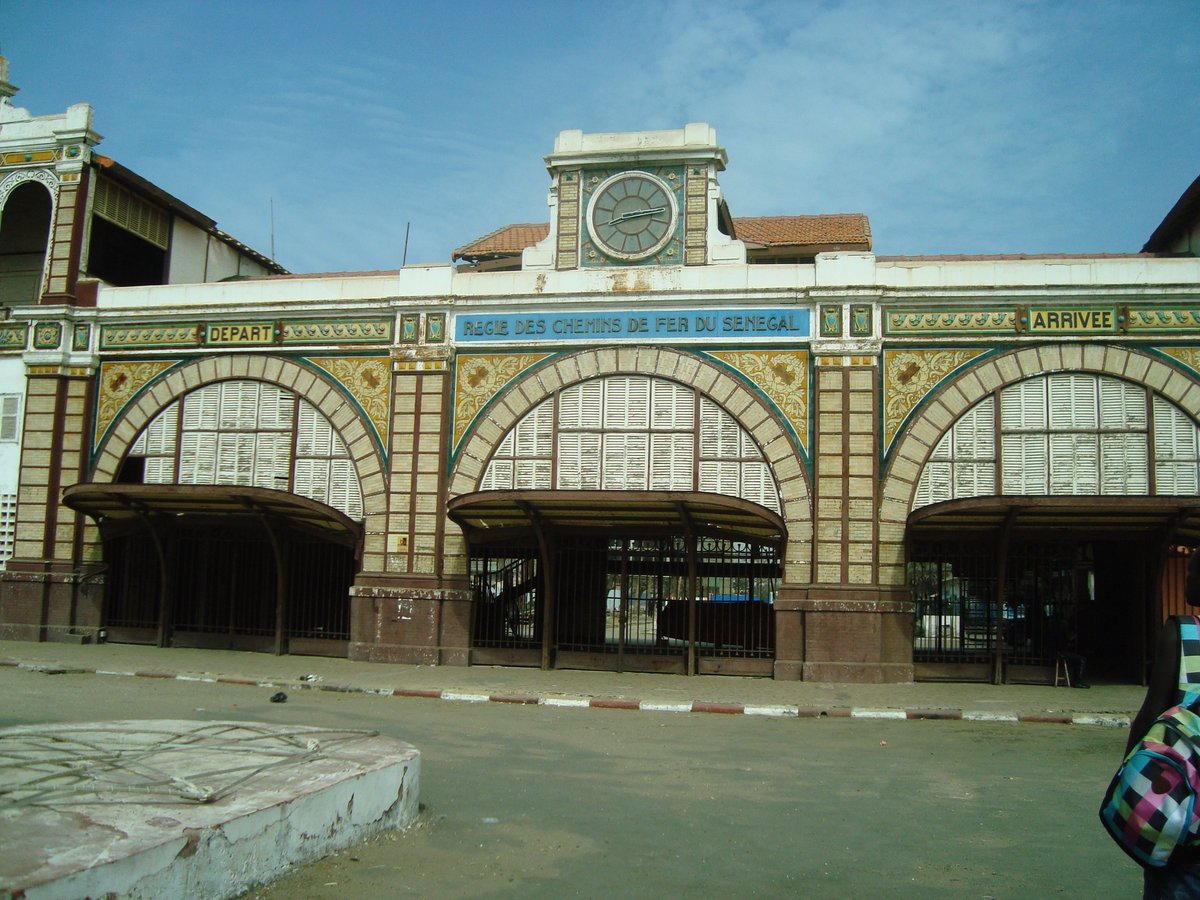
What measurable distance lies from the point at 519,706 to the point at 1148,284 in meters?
10.7

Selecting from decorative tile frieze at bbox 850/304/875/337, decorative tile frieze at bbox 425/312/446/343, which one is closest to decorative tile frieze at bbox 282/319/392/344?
decorative tile frieze at bbox 425/312/446/343

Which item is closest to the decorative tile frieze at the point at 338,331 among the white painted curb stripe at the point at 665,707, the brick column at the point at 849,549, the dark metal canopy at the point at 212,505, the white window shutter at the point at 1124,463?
the dark metal canopy at the point at 212,505

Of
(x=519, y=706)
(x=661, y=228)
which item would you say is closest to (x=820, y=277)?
(x=661, y=228)

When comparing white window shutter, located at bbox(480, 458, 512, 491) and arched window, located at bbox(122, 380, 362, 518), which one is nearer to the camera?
white window shutter, located at bbox(480, 458, 512, 491)

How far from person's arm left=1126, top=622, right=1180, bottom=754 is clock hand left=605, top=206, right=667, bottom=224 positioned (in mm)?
14624

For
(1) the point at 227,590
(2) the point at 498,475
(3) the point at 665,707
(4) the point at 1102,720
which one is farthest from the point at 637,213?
(4) the point at 1102,720

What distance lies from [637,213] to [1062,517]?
25.6ft

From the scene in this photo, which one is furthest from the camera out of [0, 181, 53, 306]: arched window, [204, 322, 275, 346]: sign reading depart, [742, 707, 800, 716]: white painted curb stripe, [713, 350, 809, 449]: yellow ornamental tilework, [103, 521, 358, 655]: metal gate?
[0, 181, 53, 306]: arched window

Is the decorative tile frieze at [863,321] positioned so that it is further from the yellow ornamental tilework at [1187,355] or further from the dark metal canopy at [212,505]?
the dark metal canopy at [212,505]

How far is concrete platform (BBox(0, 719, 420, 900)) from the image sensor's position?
447 cm

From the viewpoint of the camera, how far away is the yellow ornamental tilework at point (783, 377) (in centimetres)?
1661

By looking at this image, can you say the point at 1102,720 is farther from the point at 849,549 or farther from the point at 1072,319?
the point at 1072,319

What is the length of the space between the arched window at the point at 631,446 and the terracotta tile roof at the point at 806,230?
19.8 ft

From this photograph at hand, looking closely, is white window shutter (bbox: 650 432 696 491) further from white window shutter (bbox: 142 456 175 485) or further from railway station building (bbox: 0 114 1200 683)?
white window shutter (bbox: 142 456 175 485)
